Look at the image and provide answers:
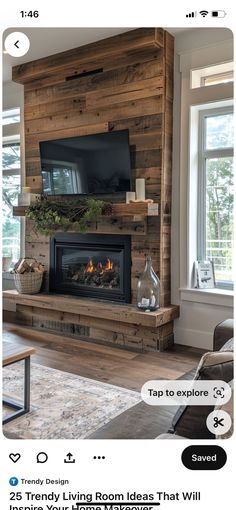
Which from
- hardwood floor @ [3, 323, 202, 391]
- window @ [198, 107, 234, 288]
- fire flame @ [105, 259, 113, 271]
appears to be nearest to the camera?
hardwood floor @ [3, 323, 202, 391]

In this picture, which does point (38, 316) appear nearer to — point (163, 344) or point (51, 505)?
point (163, 344)

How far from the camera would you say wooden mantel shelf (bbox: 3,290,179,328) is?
304cm

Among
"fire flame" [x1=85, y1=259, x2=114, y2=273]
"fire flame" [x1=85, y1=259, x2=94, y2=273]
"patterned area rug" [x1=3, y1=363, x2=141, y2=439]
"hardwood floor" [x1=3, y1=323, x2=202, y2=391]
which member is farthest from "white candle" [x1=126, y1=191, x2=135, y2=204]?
"patterned area rug" [x1=3, y1=363, x2=141, y2=439]

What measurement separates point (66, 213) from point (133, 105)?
102 cm

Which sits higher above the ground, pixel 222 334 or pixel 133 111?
pixel 133 111

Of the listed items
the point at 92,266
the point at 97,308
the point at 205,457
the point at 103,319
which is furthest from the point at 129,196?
the point at 205,457

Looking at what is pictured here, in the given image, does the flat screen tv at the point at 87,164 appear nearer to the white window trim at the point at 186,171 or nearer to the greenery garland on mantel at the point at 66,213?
the greenery garland on mantel at the point at 66,213

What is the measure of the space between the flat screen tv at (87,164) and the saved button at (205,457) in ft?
9.14

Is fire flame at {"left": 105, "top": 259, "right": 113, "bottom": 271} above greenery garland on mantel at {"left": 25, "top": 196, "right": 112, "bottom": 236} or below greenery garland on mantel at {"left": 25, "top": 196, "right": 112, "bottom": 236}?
below

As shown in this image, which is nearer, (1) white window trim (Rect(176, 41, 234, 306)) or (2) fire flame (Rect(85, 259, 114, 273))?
(1) white window trim (Rect(176, 41, 234, 306))

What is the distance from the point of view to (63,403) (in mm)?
2102

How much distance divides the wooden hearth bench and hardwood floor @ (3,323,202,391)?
0.15m
